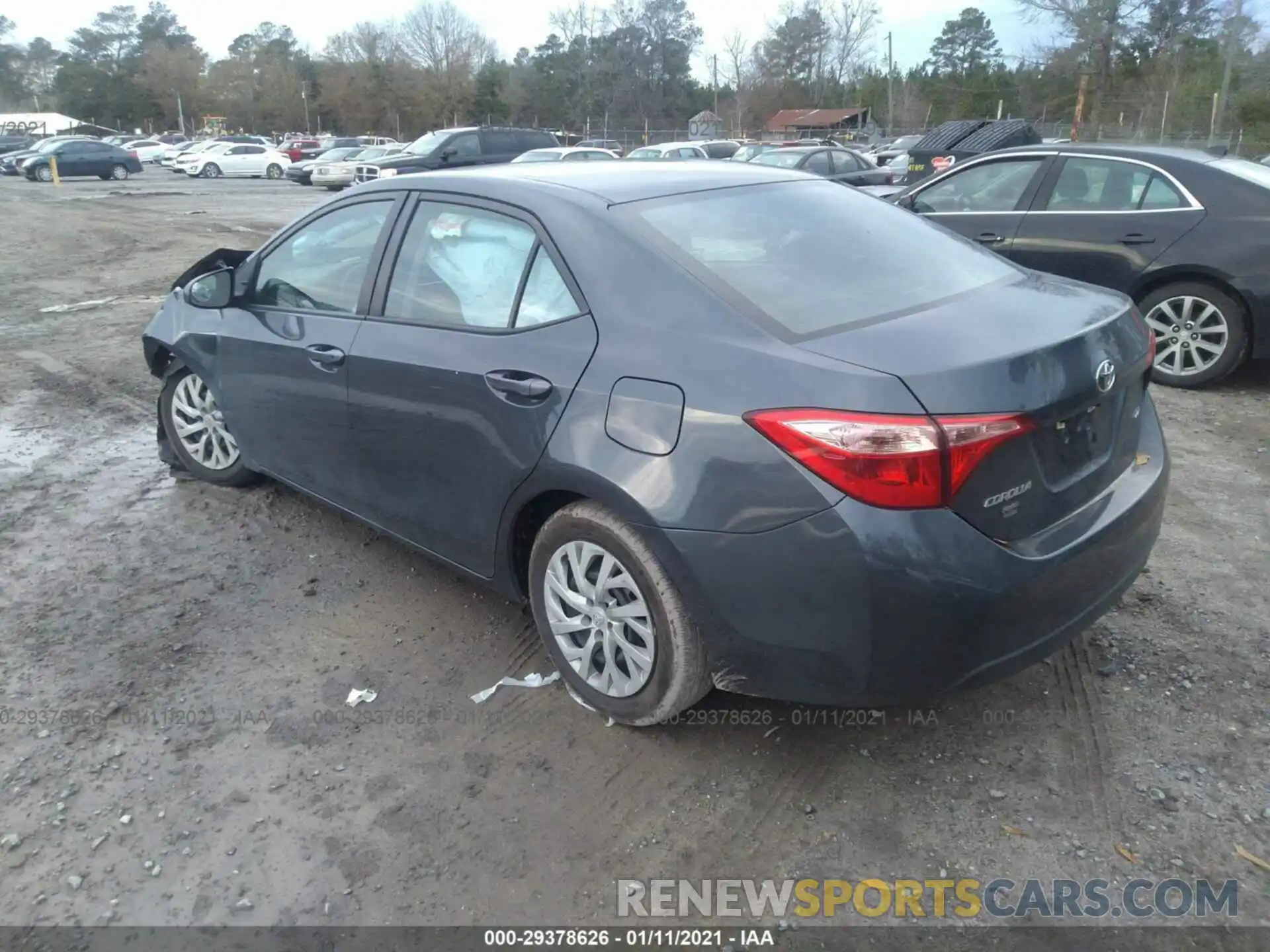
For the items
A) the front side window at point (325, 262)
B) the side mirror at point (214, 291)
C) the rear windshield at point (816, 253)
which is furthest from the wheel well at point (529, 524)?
the side mirror at point (214, 291)

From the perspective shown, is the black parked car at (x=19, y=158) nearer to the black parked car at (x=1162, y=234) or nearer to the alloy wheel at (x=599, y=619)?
→ the black parked car at (x=1162, y=234)

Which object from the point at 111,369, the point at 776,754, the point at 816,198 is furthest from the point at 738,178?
the point at 111,369

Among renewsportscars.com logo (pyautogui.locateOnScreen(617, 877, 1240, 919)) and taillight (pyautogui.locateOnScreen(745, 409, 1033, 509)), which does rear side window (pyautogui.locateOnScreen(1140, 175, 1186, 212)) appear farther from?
renewsportscars.com logo (pyautogui.locateOnScreen(617, 877, 1240, 919))

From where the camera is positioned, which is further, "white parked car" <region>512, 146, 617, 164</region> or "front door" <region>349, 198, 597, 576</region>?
"white parked car" <region>512, 146, 617, 164</region>

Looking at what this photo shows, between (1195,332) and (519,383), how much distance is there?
17.5 ft

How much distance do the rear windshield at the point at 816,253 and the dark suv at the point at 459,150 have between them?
1910 cm

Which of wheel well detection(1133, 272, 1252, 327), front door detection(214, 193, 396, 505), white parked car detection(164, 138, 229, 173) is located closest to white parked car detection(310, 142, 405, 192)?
white parked car detection(164, 138, 229, 173)

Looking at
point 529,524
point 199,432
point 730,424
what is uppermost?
point 730,424

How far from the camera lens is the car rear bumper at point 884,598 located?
96.3 inches

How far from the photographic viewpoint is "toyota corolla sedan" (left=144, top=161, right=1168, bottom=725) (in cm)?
248

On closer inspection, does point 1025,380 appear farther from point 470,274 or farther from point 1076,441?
point 470,274

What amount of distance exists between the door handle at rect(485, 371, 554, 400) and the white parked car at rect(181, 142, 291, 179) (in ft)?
131

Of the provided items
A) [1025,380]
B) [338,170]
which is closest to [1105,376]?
[1025,380]

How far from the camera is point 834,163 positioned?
17391mm
